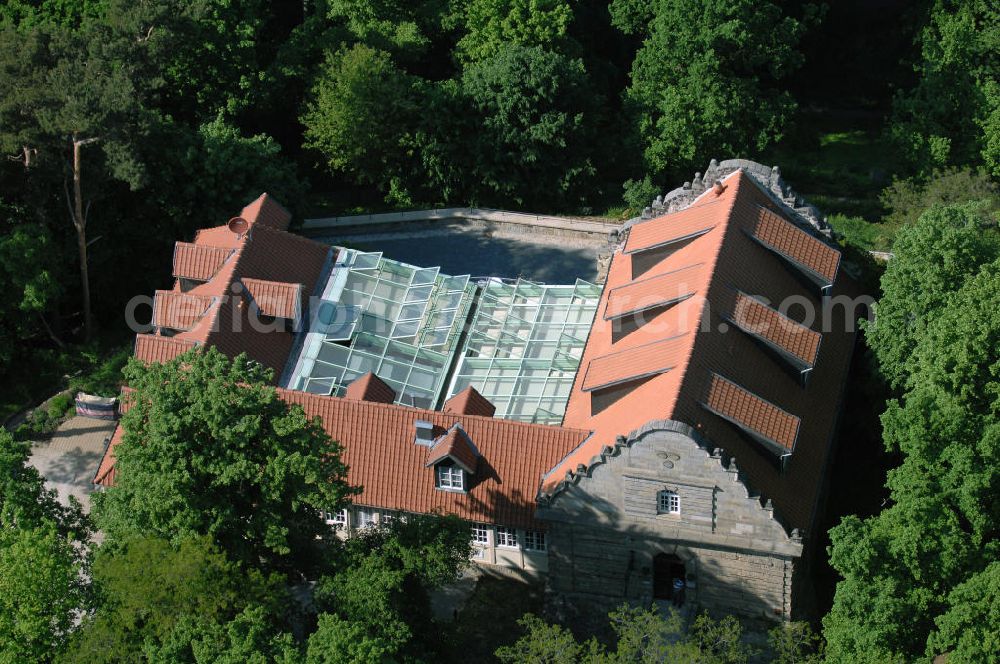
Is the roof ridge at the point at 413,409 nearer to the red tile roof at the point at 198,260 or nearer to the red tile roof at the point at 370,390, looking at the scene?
the red tile roof at the point at 370,390

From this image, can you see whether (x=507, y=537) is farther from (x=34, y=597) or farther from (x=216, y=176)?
(x=216, y=176)

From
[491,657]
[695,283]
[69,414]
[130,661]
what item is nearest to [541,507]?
[491,657]

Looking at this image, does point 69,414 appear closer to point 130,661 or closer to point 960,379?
point 130,661

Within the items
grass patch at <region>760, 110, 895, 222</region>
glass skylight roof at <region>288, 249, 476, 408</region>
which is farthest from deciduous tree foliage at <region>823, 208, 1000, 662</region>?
grass patch at <region>760, 110, 895, 222</region>

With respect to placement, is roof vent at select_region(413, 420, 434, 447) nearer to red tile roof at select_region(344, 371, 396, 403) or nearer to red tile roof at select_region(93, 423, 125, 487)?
red tile roof at select_region(344, 371, 396, 403)

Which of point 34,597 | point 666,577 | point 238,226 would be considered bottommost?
point 34,597

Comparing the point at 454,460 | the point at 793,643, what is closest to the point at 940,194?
the point at 793,643

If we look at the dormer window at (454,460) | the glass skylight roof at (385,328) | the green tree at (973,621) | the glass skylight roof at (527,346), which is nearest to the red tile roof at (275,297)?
the glass skylight roof at (385,328)
